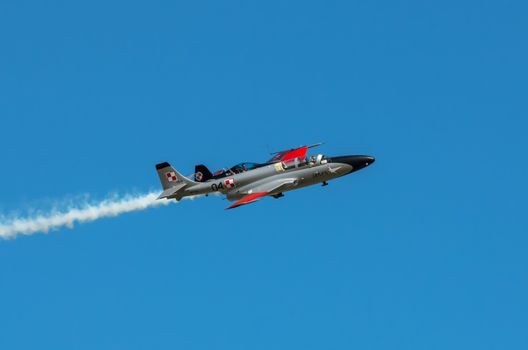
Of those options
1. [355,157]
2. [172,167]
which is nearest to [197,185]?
[172,167]

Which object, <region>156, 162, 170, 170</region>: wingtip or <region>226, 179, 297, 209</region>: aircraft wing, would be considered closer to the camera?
<region>226, 179, 297, 209</region>: aircraft wing

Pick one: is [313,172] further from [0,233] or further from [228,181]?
[0,233]

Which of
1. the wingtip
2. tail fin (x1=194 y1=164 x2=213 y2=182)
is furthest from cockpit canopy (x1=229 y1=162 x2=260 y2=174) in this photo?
the wingtip

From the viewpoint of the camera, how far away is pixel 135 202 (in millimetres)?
177000

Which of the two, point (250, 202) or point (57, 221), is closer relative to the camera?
point (250, 202)

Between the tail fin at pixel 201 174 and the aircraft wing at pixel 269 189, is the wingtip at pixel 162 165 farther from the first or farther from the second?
the aircraft wing at pixel 269 189

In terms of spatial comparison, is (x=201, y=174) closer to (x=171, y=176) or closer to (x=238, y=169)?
(x=171, y=176)

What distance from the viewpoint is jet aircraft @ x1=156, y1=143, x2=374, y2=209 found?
169875mm

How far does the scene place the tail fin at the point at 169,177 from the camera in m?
173

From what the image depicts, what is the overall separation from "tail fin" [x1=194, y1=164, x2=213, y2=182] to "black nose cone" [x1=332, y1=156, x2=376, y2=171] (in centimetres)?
1035

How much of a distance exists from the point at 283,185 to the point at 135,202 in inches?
567

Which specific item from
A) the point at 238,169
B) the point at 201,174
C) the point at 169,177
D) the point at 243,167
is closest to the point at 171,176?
the point at 169,177

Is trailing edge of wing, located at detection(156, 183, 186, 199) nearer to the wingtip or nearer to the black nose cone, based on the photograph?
the wingtip

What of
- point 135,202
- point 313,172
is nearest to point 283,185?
point 313,172
